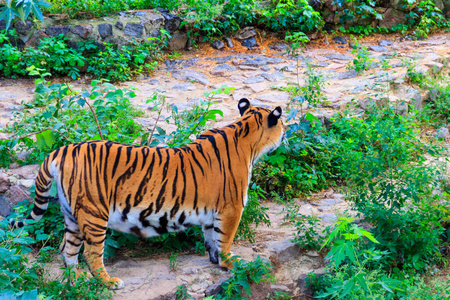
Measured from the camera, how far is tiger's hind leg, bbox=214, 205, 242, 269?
3.79 metres

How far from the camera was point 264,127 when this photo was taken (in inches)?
160

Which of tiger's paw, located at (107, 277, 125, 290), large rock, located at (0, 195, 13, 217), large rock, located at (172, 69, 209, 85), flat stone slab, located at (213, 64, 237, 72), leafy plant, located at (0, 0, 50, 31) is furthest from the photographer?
flat stone slab, located at (213, 64, 237, 72)

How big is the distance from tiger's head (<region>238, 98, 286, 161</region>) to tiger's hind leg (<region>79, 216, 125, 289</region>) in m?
1.55

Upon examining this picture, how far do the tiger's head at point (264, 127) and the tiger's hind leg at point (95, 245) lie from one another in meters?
1.55

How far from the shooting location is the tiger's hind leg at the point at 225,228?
3795mm

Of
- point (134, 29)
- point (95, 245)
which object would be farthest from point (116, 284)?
point (134, 29)

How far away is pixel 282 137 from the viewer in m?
4.23

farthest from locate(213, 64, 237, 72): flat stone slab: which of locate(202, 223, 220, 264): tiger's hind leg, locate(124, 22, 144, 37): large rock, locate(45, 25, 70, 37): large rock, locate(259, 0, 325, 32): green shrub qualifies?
locate(202, 223, 220, 264): tiger's hind leg

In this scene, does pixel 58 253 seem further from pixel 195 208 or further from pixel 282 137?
pixel 282 137

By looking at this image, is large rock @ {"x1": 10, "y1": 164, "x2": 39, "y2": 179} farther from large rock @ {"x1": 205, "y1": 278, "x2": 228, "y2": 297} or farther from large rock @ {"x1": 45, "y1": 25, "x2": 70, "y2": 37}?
large rock @ {"x1": 45, "y1": 25, "x2": 70, "y2": 37}

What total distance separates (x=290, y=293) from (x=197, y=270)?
35.4 inches

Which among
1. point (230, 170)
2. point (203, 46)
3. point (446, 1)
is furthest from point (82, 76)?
point (446, 1)

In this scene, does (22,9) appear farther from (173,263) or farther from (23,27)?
(23,27)

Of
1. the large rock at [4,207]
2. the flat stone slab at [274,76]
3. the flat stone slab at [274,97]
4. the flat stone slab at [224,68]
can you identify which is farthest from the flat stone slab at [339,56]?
the large rock at [4,207]
